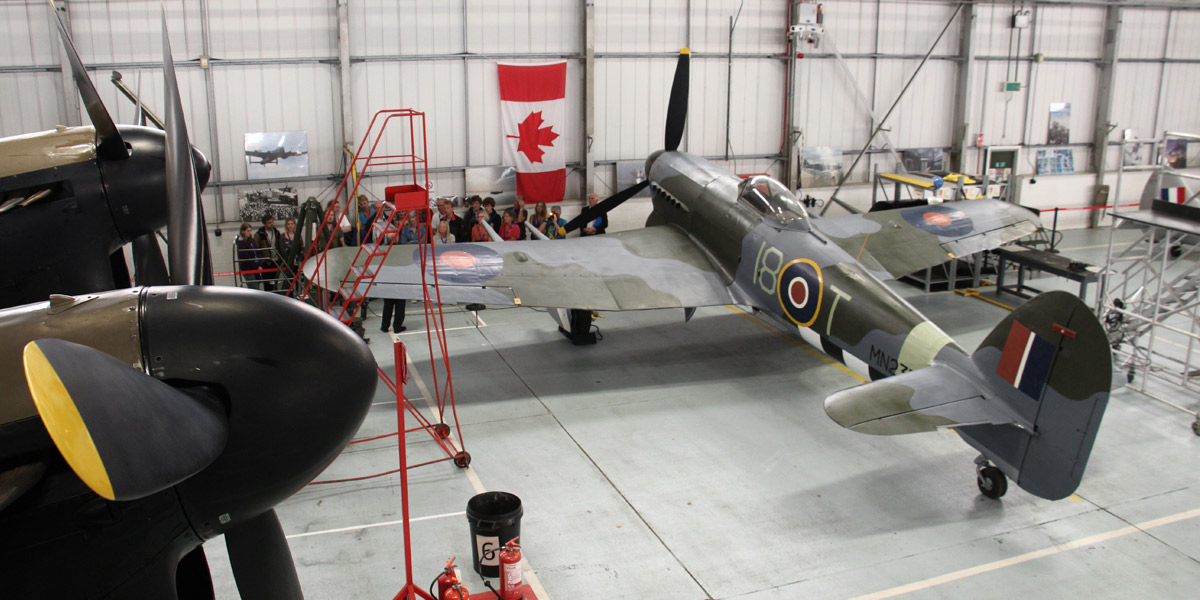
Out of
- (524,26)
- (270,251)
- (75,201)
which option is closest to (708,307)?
(524,26)

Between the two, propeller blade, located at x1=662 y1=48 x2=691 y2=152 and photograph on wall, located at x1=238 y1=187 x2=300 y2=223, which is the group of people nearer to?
photograph on wall, located at x1=238 y1=187 x2=300 y2=223

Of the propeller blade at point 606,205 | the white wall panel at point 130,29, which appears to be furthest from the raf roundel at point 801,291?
the white wall panel at point 130,29

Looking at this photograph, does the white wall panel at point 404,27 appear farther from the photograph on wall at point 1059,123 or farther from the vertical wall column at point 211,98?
the photograph on wall at point 1059,123

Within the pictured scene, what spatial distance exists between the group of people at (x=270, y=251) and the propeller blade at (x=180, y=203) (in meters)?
7.36

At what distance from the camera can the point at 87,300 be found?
2871mm

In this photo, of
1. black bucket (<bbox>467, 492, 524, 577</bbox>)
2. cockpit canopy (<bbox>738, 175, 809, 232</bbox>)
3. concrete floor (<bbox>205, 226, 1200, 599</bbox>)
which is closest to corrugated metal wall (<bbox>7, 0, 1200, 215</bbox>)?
cockpit canopy (<bbox>738, 175, 809, 232</bbox>)

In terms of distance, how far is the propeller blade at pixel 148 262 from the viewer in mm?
5436

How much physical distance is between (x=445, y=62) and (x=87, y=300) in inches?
461

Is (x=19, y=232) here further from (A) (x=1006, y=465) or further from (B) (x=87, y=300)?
(A) (x=1006, y=465)

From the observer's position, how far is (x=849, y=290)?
7.79 m

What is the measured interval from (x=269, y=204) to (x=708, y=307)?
23.9 feet

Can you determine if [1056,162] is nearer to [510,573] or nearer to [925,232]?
[925,232]

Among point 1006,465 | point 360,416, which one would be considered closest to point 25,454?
point 360,416

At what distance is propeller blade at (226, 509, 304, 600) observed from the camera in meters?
3.26
